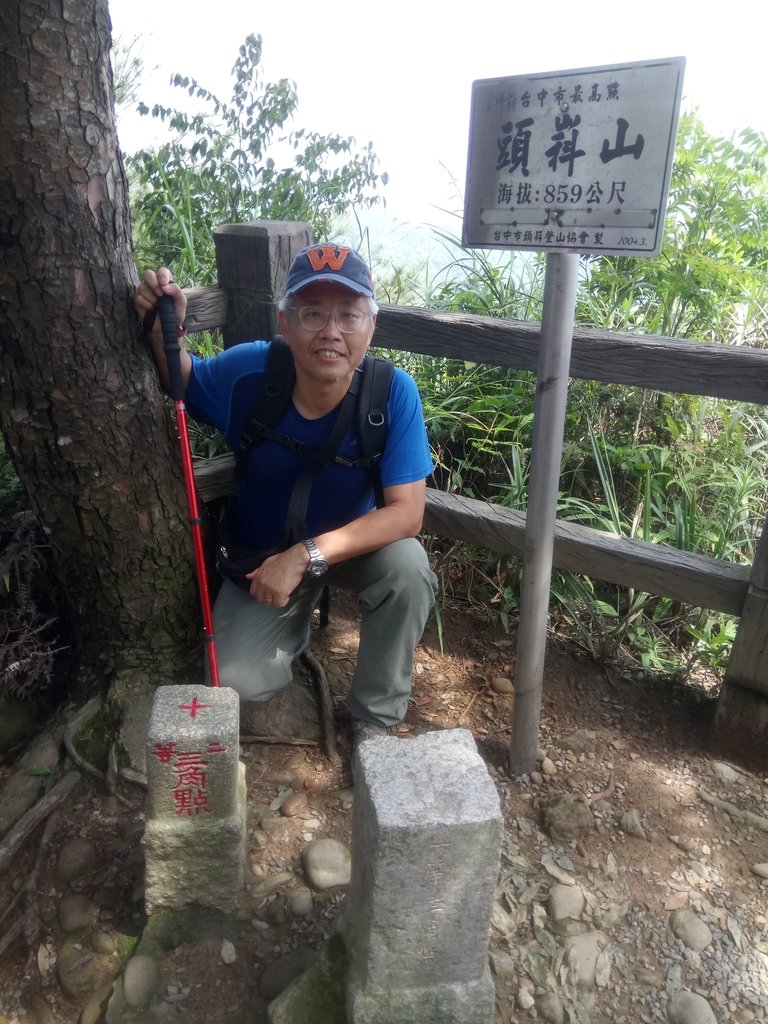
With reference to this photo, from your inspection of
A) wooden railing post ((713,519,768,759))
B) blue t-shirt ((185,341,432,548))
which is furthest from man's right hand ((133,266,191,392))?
wooden railing post ((713,519,768,759))

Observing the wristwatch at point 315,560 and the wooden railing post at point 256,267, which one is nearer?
the wristwatch at point 315,560

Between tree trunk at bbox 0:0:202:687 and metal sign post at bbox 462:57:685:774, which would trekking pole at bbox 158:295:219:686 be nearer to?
tree trunk at bbox 0:0:202:687

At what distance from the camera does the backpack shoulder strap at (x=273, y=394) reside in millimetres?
2500

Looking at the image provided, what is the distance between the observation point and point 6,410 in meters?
2.26

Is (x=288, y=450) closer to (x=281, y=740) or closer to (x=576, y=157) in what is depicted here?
(x=281, y=740)

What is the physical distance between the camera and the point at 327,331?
2.32m

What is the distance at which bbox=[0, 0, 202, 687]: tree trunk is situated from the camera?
6.50 ft

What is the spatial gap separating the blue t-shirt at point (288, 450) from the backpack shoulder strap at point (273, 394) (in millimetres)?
30

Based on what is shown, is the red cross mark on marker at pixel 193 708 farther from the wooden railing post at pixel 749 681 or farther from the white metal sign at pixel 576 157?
the wooden railing post at pixel 749 681

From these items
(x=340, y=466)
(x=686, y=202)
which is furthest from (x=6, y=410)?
(x=686, y=202)

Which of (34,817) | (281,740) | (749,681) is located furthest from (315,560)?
(749,681)

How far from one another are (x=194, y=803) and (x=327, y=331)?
56.1 inches

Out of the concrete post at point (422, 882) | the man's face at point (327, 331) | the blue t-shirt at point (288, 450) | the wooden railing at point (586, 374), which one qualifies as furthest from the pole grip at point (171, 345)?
the concrete post at point (422, 882)

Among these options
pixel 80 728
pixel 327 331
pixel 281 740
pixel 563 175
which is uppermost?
pixel 563 175
